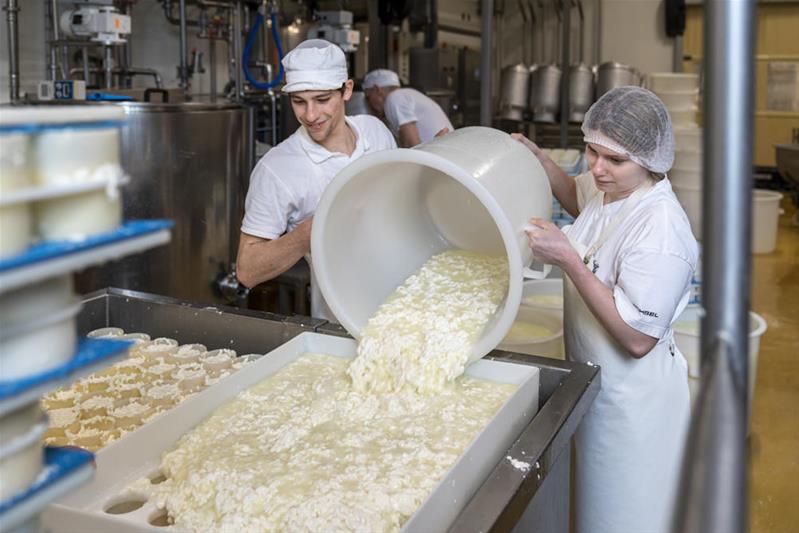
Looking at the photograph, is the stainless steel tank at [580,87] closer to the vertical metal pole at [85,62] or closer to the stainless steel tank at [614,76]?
the stainless steel tank at [614,76]

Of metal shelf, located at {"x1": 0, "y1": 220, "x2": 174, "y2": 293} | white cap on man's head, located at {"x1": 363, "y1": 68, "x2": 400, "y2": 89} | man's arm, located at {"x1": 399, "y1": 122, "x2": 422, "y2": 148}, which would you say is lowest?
metal shelf, located at {"x1": 0, "y1": 220, "x2": 174, "y2": 293}

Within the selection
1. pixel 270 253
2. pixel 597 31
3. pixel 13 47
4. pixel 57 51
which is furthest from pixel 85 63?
pixel 597 31

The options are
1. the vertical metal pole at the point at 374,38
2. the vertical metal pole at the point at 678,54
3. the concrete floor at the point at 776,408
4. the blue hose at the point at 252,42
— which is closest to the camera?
the concrete floor at the point at 776,408

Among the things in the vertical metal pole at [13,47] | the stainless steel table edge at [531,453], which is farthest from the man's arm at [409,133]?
the stainless steel table edge at [531,453]

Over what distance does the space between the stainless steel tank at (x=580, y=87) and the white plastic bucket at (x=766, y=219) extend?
190cm

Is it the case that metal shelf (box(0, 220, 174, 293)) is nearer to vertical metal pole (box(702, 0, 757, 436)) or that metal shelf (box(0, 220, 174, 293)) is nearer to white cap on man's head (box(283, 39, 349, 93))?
vertical metal pole (box(702, 0, 757, 436))

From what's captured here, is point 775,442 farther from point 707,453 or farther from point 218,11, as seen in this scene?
point 218,11

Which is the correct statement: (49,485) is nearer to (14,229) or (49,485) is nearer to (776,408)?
(14,229)

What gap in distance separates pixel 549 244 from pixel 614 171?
29 centimetres

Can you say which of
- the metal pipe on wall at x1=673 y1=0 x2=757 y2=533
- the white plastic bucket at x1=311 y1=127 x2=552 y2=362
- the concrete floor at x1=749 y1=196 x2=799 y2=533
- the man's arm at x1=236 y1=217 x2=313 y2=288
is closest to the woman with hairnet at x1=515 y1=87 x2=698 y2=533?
the white plastic bucket at x1=311 y1=127 x2=552 y2=362

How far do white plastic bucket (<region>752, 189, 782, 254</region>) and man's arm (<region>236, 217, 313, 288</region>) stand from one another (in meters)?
4.65

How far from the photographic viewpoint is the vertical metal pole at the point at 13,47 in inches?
145

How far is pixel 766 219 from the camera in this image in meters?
6.05

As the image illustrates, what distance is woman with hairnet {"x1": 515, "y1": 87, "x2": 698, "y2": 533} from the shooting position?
1.65 meters
